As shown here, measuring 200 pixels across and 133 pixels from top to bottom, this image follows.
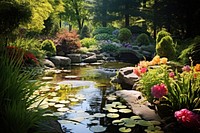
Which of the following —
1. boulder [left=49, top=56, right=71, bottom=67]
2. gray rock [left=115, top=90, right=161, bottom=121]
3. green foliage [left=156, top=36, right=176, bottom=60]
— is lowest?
gray rock [left=115, top=90, right=161, bottom=121]

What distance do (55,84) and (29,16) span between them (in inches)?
74.0

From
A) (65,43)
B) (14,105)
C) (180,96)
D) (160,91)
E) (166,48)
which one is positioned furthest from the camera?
(65,43)

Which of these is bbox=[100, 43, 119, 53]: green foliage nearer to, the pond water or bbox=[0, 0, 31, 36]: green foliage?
the pond water

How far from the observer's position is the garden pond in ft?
11.8

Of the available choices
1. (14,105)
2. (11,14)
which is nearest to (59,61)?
(11,14)

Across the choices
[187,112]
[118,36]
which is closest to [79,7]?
[118,36]

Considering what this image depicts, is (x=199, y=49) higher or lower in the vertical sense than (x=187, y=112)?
higher

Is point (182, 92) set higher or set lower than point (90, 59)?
lower

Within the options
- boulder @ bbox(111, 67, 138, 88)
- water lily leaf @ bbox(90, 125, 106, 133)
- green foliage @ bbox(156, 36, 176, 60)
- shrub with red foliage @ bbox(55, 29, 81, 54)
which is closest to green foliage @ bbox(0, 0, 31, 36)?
boulder @ bbox(111, 67, 138, 88)

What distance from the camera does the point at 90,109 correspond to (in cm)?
448

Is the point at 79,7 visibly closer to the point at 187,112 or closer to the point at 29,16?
the point at 29,16

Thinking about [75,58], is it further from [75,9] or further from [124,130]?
[75,9]

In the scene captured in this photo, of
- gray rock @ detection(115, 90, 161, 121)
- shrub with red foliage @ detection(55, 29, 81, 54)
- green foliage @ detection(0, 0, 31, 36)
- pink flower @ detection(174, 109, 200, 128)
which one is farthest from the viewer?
shrub with red foliage @ detection(55, 29, 81, 54)

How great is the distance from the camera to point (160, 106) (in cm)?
395
